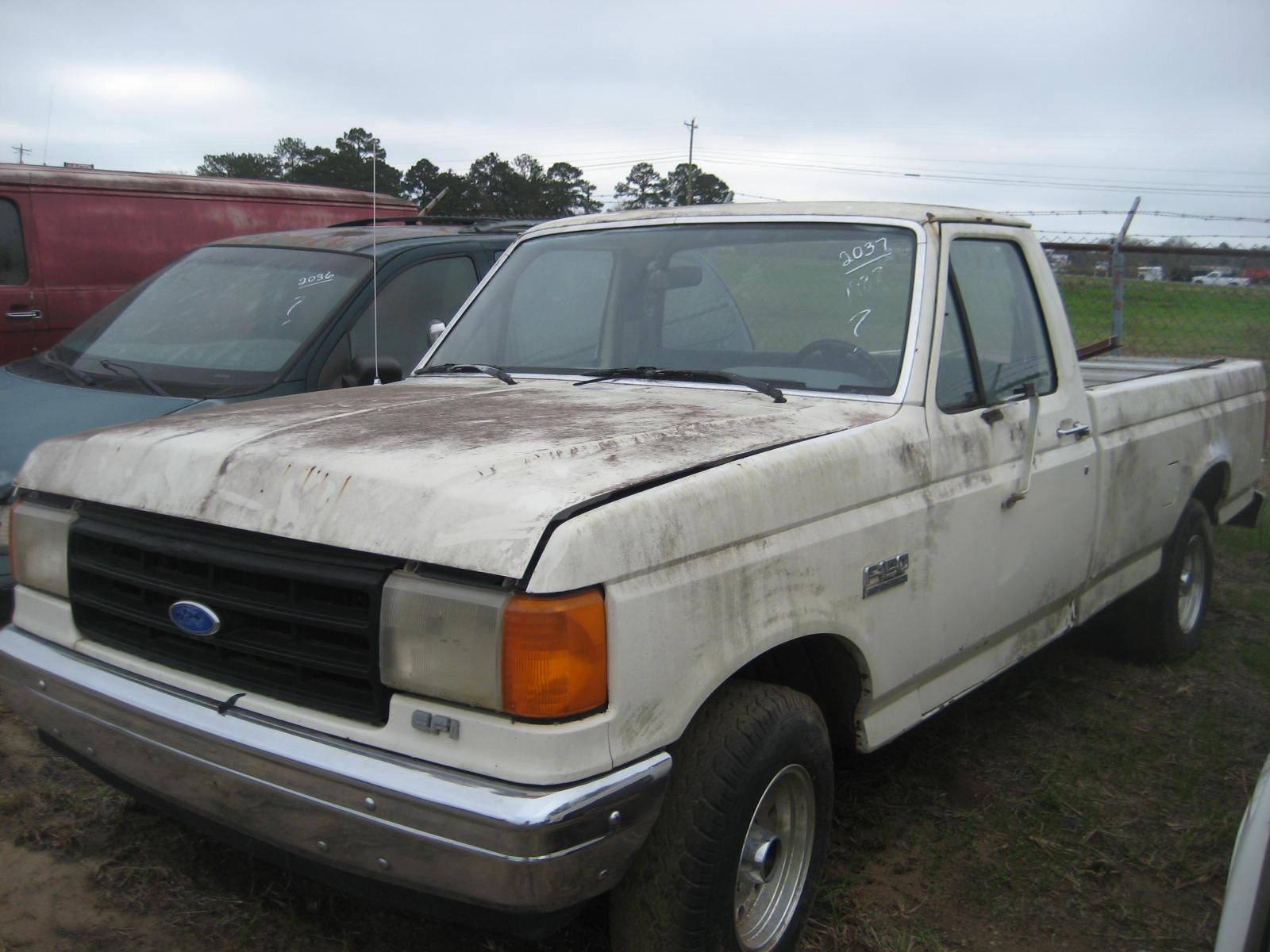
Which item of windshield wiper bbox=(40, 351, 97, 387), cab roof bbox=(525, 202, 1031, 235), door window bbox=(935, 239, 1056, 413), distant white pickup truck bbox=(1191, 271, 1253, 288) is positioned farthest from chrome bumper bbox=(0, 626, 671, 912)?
distant white pickup truck bbox=(1191, 271, 1253, 288)

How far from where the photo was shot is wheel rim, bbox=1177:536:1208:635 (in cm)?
502

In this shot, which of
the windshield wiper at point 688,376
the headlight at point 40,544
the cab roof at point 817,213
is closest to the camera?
the headlight at point 40,544

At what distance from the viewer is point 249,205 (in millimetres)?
8867

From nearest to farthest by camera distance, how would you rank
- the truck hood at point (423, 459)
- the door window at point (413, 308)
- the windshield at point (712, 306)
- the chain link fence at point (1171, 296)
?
1. the truck hood at point (423, 459)
2. the windshield at point (712, 306)
3. the door window at point (413, 308)
4. the chain link fence at point (1171, 296)

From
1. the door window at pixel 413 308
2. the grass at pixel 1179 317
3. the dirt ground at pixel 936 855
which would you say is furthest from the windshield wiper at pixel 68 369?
the grass at pixel 1179 317

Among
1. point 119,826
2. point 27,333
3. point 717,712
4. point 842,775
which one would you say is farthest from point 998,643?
point 27,333

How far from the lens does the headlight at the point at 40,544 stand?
2703 millimetres

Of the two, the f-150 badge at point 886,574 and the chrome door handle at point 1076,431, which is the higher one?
the chrome door handle at point 1076,431

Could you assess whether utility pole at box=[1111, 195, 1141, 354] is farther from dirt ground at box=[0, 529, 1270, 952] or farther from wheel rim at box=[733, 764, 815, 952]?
wheel rim at box=[733, 764, 815, 952]

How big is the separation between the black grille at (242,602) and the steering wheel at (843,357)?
1564 millimetres

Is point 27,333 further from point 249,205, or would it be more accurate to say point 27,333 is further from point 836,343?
point 836,343

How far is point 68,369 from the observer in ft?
17.1

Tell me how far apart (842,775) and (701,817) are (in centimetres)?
161

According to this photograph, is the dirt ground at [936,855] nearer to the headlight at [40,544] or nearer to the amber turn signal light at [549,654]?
the headlight at [40,544]
